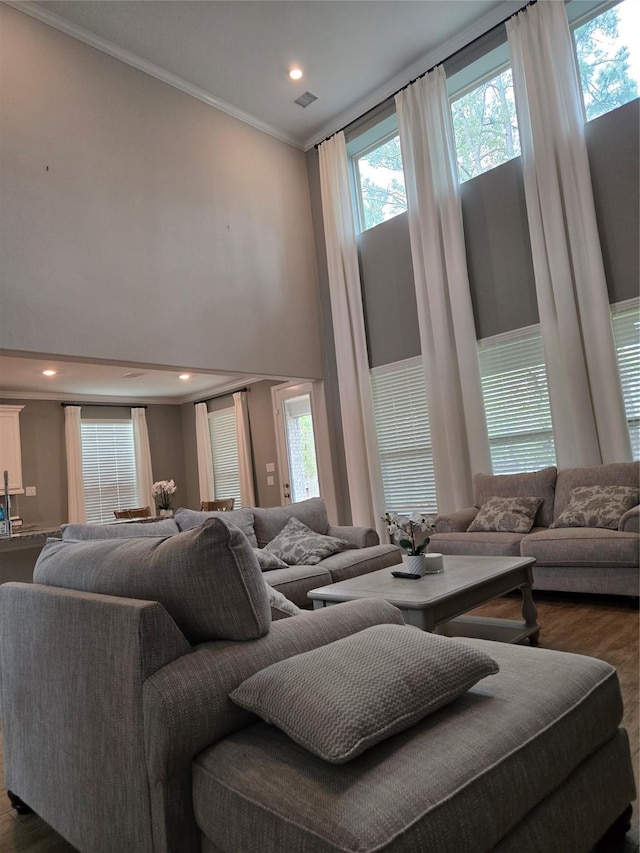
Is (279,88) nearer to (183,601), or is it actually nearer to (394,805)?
(183,601)

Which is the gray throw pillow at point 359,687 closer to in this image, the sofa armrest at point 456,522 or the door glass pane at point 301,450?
the sofa armrest at point 456,522

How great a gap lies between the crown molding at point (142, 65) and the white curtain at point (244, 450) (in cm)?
379

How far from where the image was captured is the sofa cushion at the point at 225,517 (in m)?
4.01

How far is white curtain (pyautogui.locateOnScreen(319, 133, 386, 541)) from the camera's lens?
6305 millimetres

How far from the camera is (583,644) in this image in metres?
2.93

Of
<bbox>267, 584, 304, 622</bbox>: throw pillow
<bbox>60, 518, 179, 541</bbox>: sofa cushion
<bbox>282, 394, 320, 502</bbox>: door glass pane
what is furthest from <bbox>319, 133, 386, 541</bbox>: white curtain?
<bbox>267, 584, 304, 622</bbox>: throw pillow

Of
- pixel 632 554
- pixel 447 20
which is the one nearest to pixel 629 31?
pixel 447 20

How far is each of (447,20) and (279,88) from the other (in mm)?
1727

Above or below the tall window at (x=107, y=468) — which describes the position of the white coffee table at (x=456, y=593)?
below

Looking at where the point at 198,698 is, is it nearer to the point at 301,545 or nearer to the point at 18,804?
the point at 18,804

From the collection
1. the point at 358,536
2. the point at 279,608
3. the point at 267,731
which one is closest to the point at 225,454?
the point at 358,536

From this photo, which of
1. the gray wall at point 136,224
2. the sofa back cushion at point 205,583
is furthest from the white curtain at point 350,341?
the sofa back cushion at point 205,583

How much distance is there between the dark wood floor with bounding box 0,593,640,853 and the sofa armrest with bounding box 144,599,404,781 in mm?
838

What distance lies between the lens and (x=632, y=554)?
3.45 meters
